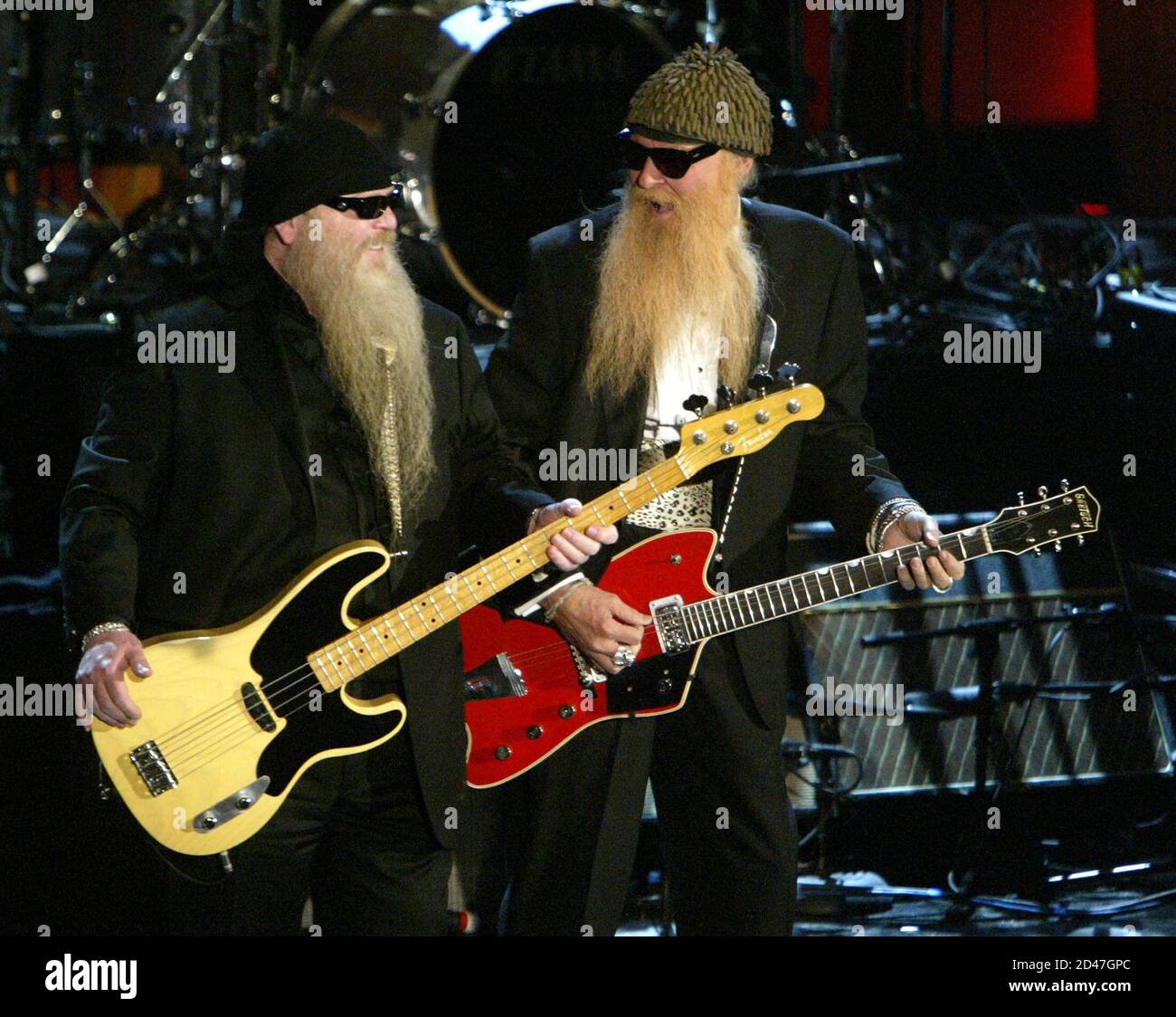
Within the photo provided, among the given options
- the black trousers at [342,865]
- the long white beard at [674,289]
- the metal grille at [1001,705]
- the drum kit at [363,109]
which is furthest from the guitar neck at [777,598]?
the drum kit at [363,109]

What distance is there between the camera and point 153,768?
3160 mm

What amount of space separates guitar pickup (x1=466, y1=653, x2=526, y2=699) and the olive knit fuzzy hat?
53.0 inches

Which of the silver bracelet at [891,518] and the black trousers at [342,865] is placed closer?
the black trousers at [342,865]

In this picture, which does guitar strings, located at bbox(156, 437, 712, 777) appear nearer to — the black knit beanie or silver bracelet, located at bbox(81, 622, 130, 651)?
silver bracelet, located at bbox(81, 622, 130, 651)

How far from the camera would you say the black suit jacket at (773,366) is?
361 cm

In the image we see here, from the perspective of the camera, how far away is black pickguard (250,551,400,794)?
3199mm

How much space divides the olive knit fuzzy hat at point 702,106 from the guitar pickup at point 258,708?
5.31ft

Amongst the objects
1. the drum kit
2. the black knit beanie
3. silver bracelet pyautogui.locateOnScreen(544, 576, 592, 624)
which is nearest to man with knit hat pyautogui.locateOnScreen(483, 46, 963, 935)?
silver bracelet pyautogui.locateOnScreen(544, 576, 592, 624)

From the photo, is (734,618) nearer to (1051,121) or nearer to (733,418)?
(733,418)

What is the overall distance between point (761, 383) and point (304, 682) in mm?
1248

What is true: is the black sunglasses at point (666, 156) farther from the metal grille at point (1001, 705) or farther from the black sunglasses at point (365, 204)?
the metal grille at point (1001, 705)

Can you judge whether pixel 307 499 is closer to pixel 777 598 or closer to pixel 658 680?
pixel 658 680

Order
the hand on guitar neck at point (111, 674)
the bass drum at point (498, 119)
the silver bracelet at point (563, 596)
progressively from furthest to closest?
the bass drum at point (498, 119)
the silver bracelet at point (563, 596)
the hand on guitar neck at point (111, 674)

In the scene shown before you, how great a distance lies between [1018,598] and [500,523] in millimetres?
2427
